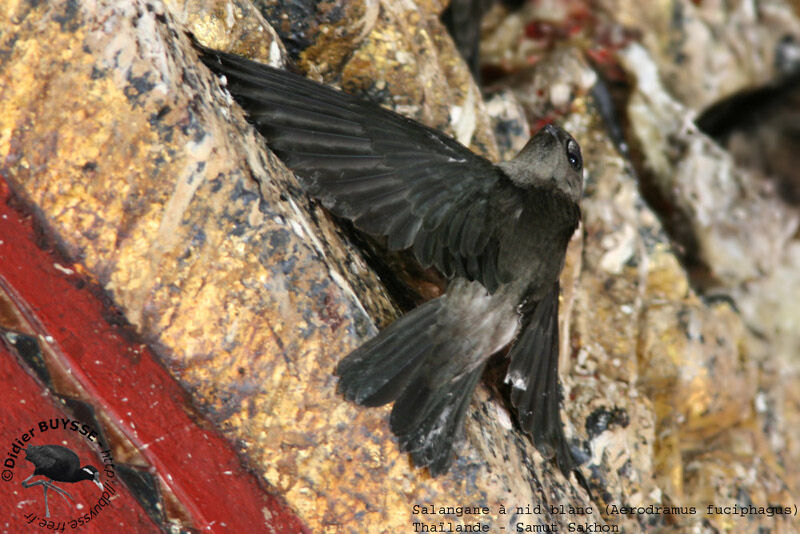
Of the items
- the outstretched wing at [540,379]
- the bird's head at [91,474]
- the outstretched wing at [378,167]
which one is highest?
the outstretched wing at [378,167]

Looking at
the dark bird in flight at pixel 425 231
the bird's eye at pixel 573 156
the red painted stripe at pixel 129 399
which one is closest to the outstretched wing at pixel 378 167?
the dark bird in flight at pixel 425 231

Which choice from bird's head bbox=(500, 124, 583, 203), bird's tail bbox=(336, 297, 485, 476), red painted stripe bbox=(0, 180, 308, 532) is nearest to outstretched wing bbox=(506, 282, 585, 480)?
bird's tail bbox=(336, 297, 485, 476)

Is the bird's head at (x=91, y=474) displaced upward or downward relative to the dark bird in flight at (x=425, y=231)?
downward

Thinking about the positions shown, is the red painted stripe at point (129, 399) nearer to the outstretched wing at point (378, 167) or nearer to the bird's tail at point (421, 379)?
the bird's tail at point (421, 379)

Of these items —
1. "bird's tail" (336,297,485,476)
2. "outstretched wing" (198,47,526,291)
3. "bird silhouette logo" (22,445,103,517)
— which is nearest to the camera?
"bird silhouette logo" (22,445,103,517)

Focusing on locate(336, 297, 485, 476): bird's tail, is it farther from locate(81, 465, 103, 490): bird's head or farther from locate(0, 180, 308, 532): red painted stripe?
locate(81, 465, 103, 490): bird's head
